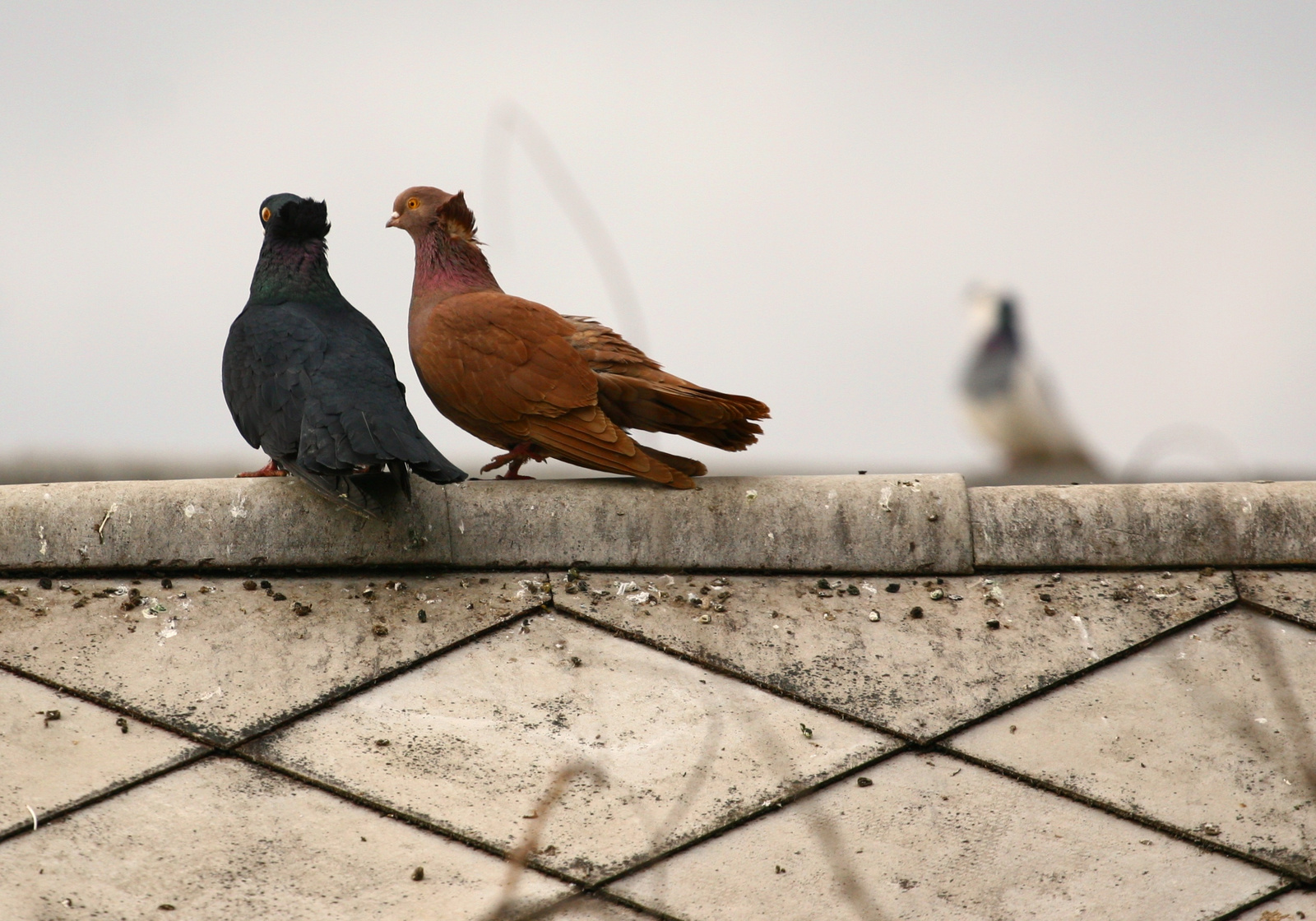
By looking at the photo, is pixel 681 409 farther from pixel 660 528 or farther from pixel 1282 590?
pixel 1282 590

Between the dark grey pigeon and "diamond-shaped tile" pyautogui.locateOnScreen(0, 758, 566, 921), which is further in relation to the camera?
the dark grey pigeon

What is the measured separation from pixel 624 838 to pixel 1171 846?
92 centimetres

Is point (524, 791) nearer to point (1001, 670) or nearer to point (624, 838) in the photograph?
point (624, 838)

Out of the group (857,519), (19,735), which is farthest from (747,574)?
(19,735)

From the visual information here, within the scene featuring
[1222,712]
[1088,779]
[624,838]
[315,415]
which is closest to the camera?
[624,838]

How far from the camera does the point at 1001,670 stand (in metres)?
2.69

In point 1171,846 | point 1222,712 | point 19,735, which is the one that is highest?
point 1222,712

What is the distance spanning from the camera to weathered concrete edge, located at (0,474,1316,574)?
10.1 feet

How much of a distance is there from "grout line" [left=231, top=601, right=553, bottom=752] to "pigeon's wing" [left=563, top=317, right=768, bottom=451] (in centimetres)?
71

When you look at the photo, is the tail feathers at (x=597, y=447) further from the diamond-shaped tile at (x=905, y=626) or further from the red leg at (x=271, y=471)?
the red leg at (x=271, y=471)

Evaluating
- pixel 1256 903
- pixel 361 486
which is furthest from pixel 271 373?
pixel 1256 903

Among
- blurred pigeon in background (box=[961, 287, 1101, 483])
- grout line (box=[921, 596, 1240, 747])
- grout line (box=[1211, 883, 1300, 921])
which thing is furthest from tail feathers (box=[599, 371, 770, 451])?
blurred pigeon in background (box=[961, 287, 1101, 483])

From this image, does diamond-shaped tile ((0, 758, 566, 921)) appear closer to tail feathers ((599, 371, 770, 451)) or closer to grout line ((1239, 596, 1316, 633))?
tail feathers ((599, 371, 770, 451))

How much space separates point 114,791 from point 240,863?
1.09 feet
